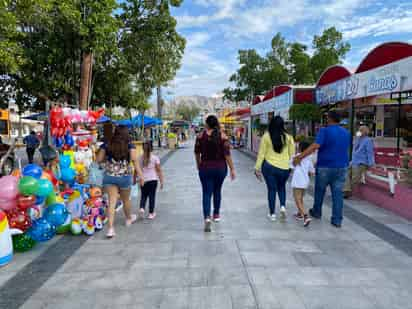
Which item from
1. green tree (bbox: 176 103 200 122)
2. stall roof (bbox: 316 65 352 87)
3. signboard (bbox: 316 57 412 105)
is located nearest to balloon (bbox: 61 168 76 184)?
signboard (bbox: 316 57 412 105)

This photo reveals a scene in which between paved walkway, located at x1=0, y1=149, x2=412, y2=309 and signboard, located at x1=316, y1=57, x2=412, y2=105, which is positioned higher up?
signboard, located at x1=316, y1=57, x2=412, y2=105

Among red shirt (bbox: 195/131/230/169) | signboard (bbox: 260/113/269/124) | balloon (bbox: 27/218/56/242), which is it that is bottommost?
balloon (bbox: 27/218/56/242)

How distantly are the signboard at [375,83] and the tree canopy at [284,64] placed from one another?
15375 millimetres

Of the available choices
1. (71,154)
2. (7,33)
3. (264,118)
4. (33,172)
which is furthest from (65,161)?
(264,118)

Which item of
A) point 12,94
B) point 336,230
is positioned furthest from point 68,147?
point 12,94

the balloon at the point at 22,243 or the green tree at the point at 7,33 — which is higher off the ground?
the green tree at the point at 7,33

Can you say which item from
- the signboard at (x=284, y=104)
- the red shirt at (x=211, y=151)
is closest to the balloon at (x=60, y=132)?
the red shirt at (x=211, y=151)

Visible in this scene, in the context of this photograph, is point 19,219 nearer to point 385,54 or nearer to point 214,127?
point 214,127

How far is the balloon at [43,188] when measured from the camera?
388 cm

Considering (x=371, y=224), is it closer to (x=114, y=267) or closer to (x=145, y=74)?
(x=114, y=267)

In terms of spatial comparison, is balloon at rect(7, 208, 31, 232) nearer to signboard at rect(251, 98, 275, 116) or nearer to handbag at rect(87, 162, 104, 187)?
handbag at rect(87, 162, 104, 187)

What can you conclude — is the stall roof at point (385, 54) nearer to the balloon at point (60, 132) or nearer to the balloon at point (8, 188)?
the balloon at point (60, 132)

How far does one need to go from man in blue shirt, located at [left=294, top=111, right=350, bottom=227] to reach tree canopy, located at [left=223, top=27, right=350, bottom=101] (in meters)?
20.5

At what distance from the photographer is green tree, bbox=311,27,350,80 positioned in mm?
23031
